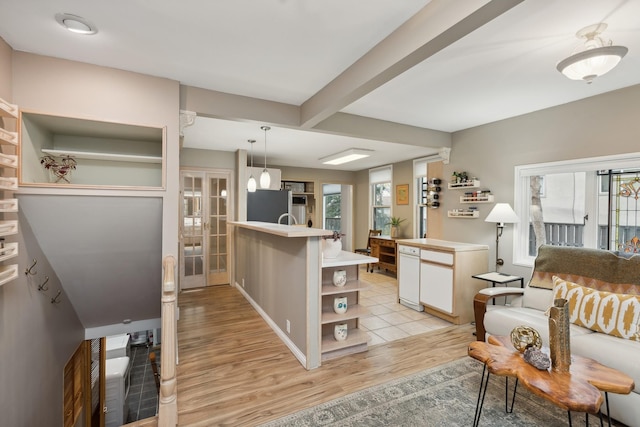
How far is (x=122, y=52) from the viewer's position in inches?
84.9

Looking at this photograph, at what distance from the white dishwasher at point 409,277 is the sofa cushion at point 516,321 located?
1232 mm

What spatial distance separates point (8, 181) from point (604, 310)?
416 centimetres

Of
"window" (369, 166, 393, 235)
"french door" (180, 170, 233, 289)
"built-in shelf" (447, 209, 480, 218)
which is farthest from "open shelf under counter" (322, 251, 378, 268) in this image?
"window" (369, 166, 393, 235)

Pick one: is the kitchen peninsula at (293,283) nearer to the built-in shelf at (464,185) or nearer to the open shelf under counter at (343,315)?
the open shelf under counter at (343,315)

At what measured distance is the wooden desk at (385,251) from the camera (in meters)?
6.11

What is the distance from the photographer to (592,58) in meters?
1.77

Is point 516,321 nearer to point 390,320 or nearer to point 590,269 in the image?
point 590,269

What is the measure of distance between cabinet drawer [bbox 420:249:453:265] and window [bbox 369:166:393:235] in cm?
300

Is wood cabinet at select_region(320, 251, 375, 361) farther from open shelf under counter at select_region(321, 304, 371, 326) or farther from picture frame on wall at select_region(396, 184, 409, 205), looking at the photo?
picture frame on wall at select_region(396, 184, 409, 205)

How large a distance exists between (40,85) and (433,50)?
2.77 m

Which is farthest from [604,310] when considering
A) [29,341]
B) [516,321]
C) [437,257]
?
[29,341]

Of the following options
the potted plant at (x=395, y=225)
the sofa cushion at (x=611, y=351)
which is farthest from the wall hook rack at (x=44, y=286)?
the potted plant at (x=395, y=225)

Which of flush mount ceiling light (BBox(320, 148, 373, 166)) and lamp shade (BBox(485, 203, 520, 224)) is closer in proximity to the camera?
lamp shade (BBox(485, 203, 520, 224))

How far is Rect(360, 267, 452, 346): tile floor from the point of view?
3.27m
